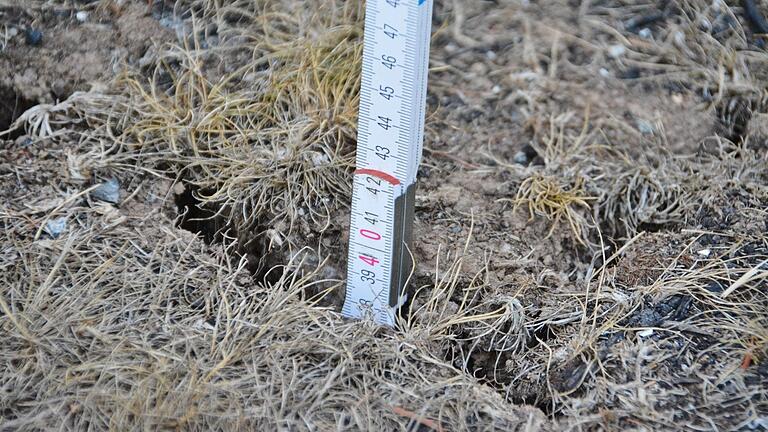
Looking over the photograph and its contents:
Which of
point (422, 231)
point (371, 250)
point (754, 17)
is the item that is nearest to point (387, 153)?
point (371, 250)

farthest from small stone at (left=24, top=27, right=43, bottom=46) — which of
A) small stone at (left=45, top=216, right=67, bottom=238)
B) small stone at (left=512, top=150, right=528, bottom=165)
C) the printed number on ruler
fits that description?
small stone at (left=512, top=150, right=528, bottom=165)

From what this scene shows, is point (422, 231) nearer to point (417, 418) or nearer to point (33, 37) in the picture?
point (417, 418)

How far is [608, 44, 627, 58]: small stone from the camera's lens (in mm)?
3049

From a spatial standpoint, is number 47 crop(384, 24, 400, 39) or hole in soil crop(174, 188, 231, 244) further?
hole in soil crop(174, 188, 231, 244)

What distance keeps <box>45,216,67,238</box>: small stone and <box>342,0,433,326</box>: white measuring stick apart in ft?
2.64

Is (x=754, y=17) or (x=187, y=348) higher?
(x=754, y=17)

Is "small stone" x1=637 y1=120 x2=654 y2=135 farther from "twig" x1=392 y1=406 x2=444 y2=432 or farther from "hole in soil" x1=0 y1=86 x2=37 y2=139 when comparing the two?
"hole in soil" x1=0 y1=86 x2=37 y2=139

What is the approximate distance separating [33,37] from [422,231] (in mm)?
1428

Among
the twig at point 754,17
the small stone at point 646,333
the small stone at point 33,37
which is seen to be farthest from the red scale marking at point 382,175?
the twig at point 754,17

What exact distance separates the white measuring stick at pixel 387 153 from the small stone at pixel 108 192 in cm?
73

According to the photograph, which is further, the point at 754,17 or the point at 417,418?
the point at 754,17

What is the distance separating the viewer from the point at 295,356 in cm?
208

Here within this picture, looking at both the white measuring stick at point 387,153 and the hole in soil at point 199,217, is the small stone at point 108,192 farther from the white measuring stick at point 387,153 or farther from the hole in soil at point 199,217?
the white measuring stick at point 387,153

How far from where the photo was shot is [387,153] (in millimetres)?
2100
